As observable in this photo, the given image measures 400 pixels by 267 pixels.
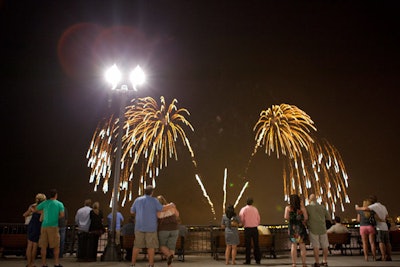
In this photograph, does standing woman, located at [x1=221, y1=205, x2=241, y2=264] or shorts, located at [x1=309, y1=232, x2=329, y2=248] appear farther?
standing woman, located at [x1=221, y1=205, x2=241, y2=264]

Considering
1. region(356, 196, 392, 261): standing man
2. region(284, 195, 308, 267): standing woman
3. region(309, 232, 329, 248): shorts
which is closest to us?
region(284, 195, 308, 267): standing woman

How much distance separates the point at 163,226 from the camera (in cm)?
851

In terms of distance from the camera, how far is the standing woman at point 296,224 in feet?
29.8

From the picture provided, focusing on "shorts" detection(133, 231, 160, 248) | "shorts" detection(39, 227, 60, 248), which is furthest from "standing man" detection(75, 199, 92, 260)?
"shorts" detection(133, 231, 160, 248)

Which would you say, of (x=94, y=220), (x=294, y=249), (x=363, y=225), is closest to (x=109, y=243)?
(x=94, y=220)

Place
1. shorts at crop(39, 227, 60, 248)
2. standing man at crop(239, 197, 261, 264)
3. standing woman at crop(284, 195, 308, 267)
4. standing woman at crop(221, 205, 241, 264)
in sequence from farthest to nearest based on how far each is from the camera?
standing man at crop(239, 197, 261, 264) → standing woman at crop(221, 205, 241, 264) → standing woman at crop(284, 195, 308, 267) → shorts at crop(39, 227, 60, 248)

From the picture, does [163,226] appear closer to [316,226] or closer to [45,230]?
[45,230]

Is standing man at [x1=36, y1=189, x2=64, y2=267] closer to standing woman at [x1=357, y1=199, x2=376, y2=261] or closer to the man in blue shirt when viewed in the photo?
the man in blue shirt

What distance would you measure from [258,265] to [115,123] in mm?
15960

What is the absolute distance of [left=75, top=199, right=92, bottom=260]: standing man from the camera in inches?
448

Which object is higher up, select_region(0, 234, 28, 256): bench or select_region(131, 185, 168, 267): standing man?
select_region(131, 185, 168, 267): standing man

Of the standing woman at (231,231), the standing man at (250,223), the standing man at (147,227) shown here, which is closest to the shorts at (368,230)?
the standing man at (250,223)

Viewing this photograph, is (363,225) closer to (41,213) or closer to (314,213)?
(314,213)

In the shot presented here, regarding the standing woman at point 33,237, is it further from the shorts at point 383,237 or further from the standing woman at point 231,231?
the shorts at point 383,237
